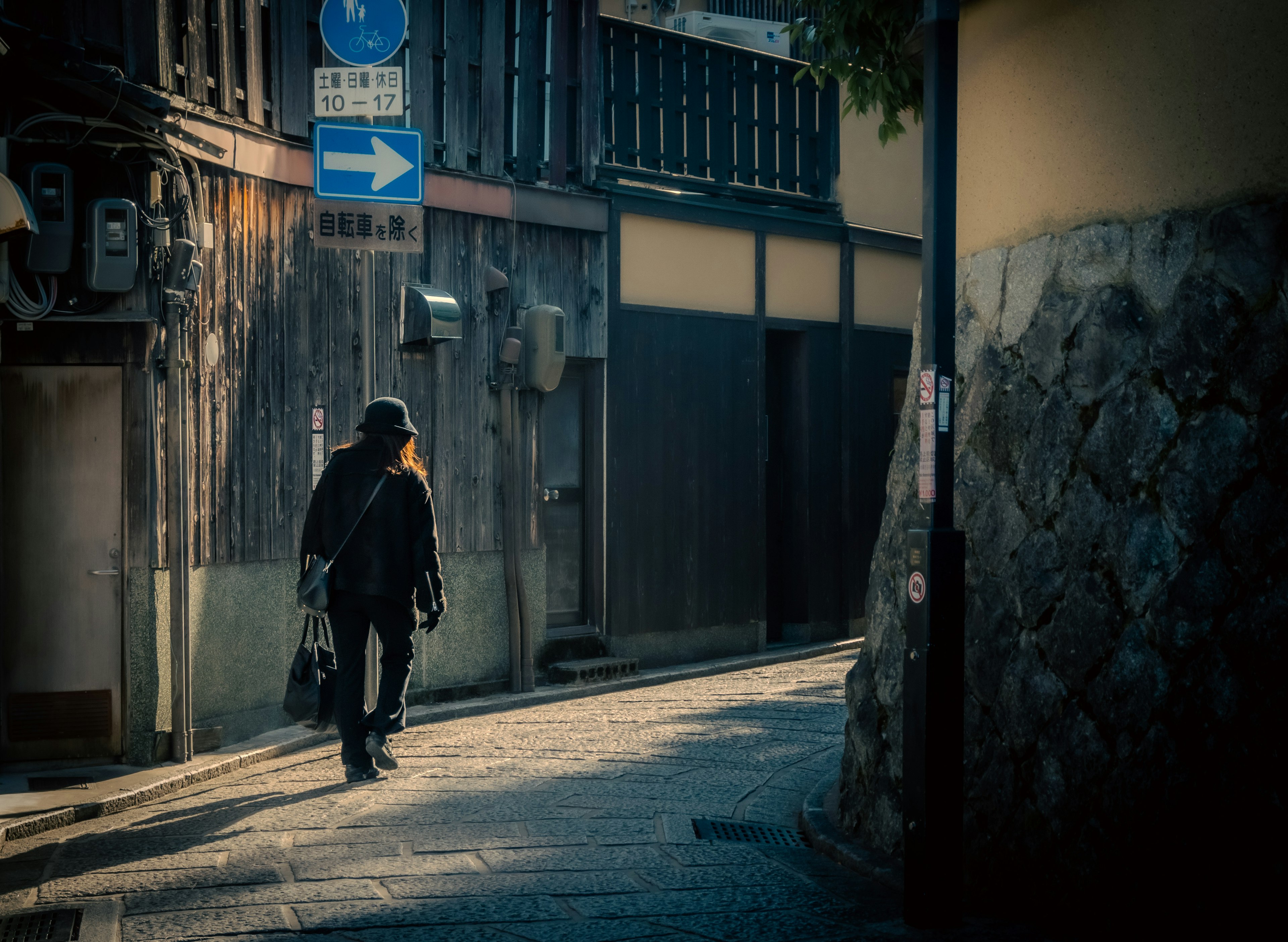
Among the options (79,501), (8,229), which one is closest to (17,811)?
(79,501)

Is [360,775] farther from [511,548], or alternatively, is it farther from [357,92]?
[357,92]

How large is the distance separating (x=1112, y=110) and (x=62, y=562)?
6.52 m

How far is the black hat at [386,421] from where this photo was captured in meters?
8.06

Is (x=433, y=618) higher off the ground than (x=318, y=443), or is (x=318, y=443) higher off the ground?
(x=318, y=443)

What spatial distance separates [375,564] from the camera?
7883mm

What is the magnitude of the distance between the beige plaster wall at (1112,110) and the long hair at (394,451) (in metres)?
3.40

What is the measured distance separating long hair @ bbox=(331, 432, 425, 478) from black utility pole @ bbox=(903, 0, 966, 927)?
3700 mm

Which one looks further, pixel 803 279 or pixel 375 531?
pixel 803 279

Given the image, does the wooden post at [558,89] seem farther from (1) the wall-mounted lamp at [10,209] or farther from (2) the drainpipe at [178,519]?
(1) the wall-mounted lamp at [10,209]

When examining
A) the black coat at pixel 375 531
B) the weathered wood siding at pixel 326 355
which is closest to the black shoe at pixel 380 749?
the black coat at pixel 375 531

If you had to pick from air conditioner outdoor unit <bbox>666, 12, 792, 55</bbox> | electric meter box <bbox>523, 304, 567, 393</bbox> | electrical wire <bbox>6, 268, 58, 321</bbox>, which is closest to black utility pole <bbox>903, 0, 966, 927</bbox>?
electrical wire <bbox>6, 268, 58, 321</bbox>

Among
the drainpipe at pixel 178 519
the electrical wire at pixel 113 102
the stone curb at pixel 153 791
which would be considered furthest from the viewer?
the drainpipe at pixel 178 519

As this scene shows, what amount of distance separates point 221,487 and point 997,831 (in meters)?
5.76

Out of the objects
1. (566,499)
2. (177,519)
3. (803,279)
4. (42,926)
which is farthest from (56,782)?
(803,279)
